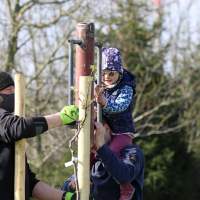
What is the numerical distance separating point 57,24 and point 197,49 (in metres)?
6.56

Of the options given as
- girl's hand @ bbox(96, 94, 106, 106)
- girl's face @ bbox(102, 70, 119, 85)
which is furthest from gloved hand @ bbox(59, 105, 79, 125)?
girl's face @ bbox(102, 70, 119, 85)

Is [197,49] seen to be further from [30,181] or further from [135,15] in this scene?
[30,181]

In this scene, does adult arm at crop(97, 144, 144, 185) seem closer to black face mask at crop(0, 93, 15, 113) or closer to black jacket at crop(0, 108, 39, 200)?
black jacket at crop(0, 108, 39, 200)

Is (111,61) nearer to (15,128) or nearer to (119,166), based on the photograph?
(119,166)

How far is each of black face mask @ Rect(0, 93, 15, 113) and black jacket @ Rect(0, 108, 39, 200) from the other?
0.06 m

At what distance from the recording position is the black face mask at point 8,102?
6.77 feet

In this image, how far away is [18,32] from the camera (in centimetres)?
816

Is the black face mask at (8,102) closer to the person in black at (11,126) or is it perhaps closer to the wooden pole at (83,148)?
the person in black at (11,126)

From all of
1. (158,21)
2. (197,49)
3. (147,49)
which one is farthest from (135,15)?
(197,49)

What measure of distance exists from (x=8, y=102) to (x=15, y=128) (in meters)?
0.26

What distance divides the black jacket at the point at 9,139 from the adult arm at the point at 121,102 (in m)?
0.60

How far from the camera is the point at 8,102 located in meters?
2.08

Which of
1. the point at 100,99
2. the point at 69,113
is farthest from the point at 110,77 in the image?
the point at 69,113

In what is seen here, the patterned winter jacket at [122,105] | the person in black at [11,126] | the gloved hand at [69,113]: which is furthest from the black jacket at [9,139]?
the patterned winter jacket at [122,105]
